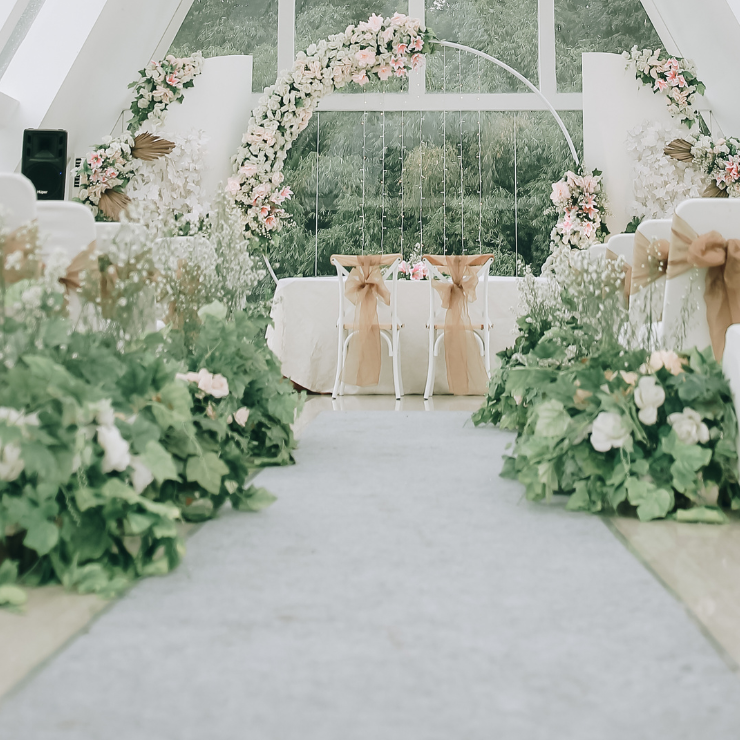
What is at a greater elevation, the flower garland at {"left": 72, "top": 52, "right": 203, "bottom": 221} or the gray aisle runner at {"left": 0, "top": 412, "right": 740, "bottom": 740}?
the flower garland at {"left": 72, "top": 52, "right": 203, "bottom": 221}

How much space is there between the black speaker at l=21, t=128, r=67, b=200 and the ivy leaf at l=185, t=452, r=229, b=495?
174 inches

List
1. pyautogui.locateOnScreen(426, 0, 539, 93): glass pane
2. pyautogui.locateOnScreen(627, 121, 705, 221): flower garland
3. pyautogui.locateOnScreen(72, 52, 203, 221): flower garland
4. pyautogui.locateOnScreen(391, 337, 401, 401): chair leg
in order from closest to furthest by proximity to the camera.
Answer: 1. pyautogui.locateOnScreen(391, 337, 401, 401): chair leg
2. pyautogui.locateOnScreen(72, 52, 203, 221): flower garland
3. pyautogui.locateOnScreen(627, 121, 705, 221): flower garland
4. pyautogui.locateOnScreen(426, 0, 539, 93): glass pane

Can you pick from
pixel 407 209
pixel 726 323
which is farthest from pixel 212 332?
pixel 407 209

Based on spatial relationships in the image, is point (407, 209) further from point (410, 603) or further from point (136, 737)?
point (136, 737)

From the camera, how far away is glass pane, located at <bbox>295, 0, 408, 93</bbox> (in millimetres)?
7453

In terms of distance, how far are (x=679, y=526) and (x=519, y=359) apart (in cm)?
144

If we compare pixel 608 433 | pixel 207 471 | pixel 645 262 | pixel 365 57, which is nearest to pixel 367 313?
pixel 645 262

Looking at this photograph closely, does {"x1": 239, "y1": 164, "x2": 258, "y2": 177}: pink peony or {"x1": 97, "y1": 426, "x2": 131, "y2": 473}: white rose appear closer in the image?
{"x1": 97, "y1": 426, "x2": 131, "y2": 473}: white rose

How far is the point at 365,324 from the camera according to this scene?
4.89m

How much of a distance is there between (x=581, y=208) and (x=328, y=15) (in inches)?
115

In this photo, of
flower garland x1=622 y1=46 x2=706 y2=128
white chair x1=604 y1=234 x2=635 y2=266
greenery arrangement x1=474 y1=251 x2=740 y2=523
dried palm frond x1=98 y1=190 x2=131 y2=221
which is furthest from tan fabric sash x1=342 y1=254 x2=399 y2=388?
flower garland x1=622 y1=46 x2=706 y2=128

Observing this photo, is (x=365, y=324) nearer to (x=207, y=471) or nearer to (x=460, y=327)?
(x=460, y=327)

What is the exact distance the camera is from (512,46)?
7418mm

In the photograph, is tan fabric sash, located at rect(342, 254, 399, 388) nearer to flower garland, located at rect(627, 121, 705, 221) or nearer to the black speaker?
the black speaker
